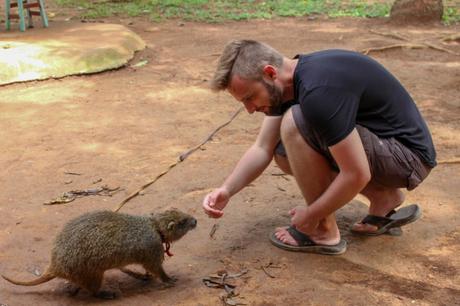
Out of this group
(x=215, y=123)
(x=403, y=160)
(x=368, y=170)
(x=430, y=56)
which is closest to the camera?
(x=368, y=170)

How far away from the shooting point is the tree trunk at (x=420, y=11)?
34.9ft

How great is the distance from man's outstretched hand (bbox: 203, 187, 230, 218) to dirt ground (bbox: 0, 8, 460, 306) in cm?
28

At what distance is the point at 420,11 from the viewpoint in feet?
34.9

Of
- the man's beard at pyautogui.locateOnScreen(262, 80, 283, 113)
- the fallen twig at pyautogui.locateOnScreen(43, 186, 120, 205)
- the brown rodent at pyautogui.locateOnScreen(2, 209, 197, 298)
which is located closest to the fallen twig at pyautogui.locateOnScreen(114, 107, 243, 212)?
the fallen twig at pyautogui.locateOnScreen(43, 186, 120, 205)

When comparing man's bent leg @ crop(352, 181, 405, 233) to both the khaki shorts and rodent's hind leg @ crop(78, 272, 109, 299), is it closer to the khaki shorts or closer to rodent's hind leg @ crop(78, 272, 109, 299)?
the khaki shorts

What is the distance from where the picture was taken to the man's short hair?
304cm

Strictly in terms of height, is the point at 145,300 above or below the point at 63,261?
below

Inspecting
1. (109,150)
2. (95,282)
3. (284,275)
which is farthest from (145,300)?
(109,150)

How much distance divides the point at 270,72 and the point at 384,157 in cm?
81

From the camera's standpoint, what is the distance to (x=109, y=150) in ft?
17.5

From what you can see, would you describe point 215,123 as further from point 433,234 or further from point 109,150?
point 433,234

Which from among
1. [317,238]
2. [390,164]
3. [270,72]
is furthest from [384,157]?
[270,72]

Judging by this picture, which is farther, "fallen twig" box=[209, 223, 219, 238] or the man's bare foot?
"fallen twig" box=[209, 223, 219, 238]

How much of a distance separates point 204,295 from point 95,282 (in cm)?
60
